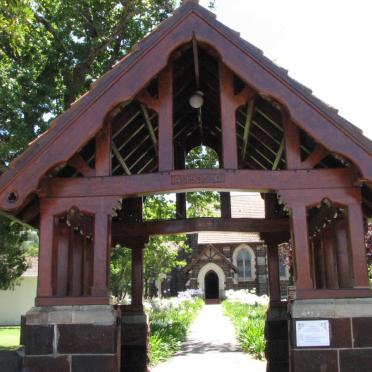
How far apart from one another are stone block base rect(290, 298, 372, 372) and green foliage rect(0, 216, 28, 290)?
10660 mm

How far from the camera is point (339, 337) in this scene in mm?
6016

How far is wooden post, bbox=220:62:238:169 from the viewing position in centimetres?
664

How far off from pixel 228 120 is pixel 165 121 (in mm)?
844

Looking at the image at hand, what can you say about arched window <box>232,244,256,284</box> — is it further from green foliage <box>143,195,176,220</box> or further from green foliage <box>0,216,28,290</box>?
green foliage <box>143,195,176,220</box>

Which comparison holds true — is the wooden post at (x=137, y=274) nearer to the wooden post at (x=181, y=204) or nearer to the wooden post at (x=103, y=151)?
the wooden post at (x=181, y=204)

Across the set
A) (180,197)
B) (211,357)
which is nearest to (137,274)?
(180,197)

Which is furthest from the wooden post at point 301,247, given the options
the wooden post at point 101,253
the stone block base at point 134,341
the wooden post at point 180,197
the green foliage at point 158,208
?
the green foliage at point 158,208

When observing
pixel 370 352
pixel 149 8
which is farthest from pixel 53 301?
pixel 149 8

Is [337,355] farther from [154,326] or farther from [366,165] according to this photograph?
[154,326]

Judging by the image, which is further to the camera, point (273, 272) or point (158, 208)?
point (158, 208)

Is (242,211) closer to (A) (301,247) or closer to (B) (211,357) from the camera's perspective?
(B) (211,357)

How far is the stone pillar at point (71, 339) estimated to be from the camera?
19.9 feet

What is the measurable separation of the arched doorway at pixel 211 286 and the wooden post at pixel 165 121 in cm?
3557

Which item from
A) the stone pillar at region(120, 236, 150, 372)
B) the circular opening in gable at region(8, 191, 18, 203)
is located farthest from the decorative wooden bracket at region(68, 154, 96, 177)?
the stone pillar at region(120, 236, 150, 372)
